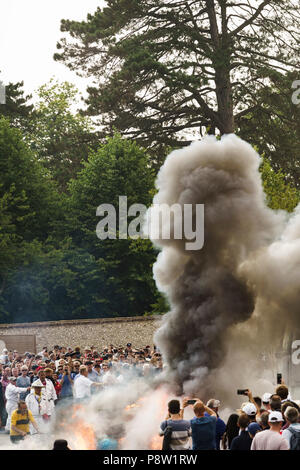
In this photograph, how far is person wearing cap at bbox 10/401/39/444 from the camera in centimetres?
1706

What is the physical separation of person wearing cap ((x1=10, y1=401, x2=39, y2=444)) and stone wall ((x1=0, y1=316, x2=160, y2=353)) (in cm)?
1974

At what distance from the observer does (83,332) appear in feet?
125

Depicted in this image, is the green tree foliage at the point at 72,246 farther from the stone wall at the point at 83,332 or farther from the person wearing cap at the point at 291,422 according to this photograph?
the person wearing cap at the point at 291,422

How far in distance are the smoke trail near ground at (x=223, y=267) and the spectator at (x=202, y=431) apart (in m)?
7.13

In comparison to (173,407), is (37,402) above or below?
below

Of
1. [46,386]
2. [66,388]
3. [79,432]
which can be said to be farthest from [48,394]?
[79,432]

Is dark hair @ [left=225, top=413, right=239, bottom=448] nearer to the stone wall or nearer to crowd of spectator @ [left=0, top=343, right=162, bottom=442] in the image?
crowd of spectator @ [left=0, top=343, right=162, bottom=442]

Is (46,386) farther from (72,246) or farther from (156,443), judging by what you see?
(72,246)

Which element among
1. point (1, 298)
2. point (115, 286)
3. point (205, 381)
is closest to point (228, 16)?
point (115, 286)

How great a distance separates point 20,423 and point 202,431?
658 cm

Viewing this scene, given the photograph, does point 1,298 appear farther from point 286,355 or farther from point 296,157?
point 286,355

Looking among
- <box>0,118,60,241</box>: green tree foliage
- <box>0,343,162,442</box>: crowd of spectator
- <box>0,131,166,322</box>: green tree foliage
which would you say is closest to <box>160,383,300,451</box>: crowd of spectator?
<box>0,343,162,442</box>: crowd of spectator

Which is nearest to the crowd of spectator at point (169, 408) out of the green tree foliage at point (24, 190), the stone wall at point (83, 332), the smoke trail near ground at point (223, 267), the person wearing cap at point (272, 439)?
the person wearing cap at point (272, 439)

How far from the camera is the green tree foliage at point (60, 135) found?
44312 mm
